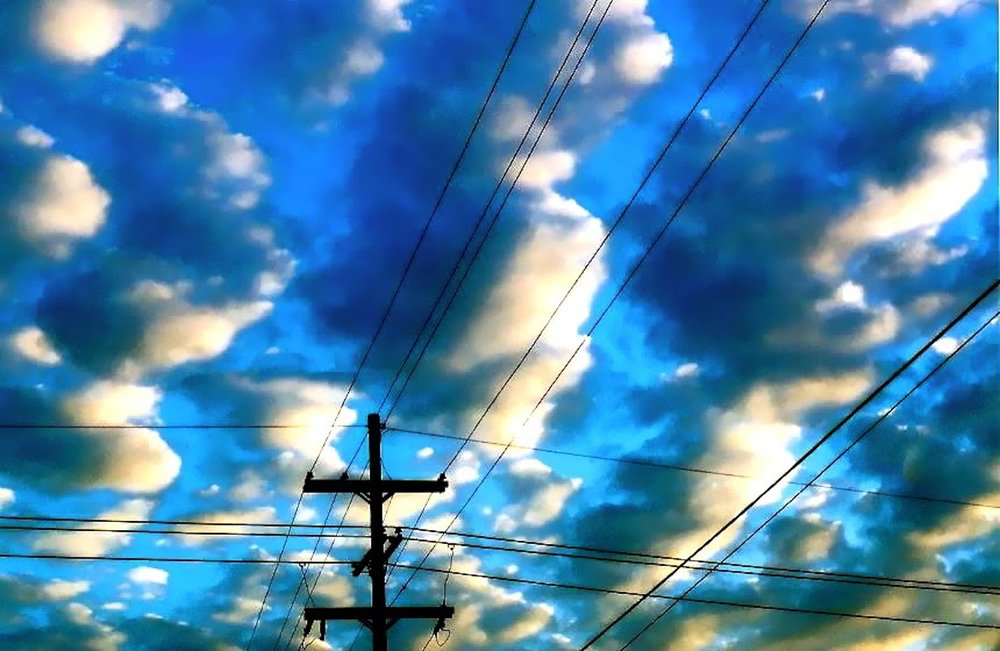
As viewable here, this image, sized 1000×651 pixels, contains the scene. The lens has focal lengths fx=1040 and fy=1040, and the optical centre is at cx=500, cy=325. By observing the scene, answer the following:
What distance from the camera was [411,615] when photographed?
22.3 metres

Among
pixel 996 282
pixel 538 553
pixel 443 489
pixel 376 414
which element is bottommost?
pixel 996 282

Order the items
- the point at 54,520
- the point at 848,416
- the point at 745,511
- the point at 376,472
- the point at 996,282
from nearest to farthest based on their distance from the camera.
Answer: the point at 996,282, the point at 848,416, the point at 745,511, the point at 54,520, the point at 376,472

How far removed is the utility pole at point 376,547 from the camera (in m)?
21.8

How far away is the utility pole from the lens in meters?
21.8

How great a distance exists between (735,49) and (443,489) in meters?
13.9

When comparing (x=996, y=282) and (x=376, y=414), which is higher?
(x=376, y=414)

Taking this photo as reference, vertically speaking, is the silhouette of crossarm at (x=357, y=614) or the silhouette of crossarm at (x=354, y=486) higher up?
the silhouette of crossarm at (x=354, y=486)

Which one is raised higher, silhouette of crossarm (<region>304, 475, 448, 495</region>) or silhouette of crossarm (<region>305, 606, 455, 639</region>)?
silhouette of crossarm (<region>304, 475, 448, 495</region>)

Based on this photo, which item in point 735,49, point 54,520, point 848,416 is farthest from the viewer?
point 54,520

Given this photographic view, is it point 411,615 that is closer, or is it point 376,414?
point 411,615

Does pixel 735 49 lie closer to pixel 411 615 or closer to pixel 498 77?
pixel 498 77

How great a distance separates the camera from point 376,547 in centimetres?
2241

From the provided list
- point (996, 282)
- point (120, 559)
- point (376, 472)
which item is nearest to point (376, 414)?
point (376, 472)

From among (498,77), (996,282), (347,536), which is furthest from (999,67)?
(347,536)
